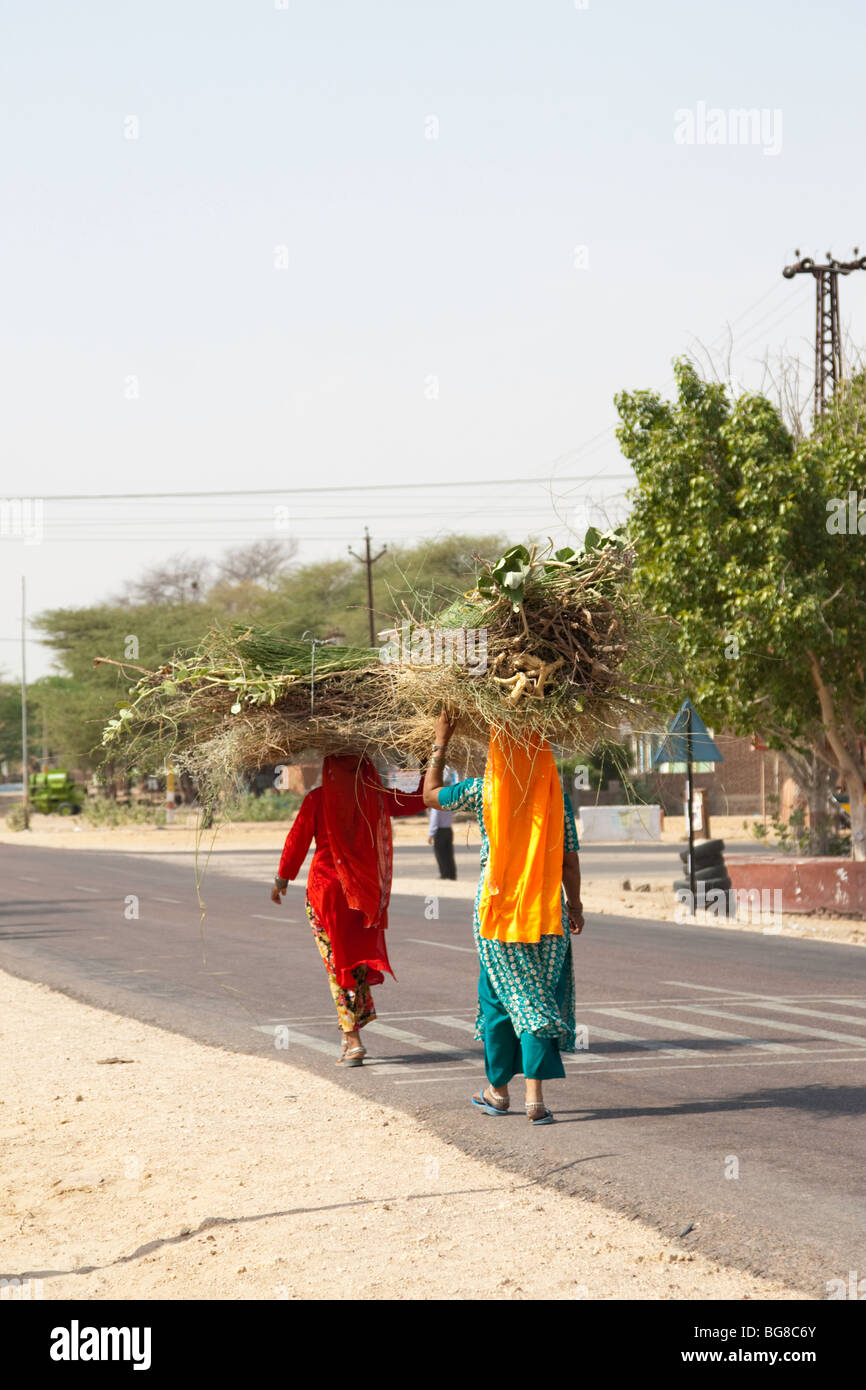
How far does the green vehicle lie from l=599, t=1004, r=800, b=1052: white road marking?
55712 millimetres

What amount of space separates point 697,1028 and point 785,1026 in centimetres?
58

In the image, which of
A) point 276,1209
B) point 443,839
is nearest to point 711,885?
point 443,839

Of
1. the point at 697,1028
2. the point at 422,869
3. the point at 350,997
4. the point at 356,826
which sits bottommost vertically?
the point at 422,869

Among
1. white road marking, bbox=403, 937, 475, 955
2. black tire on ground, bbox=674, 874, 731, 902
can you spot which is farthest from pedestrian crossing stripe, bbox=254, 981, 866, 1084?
black tire on ground, bbox=674, 874, 731, 902

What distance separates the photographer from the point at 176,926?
17.5m

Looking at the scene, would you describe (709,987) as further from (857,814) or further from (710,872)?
(710,872)

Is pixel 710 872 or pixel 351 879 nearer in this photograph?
pixel 351 879

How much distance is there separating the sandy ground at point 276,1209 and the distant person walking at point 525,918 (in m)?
0.35

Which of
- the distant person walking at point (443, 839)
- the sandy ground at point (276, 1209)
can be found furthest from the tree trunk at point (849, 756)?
the sandy ground at point (276, 1209)

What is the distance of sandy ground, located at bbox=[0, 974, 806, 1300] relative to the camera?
4.68 m

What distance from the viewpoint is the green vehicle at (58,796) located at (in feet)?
209

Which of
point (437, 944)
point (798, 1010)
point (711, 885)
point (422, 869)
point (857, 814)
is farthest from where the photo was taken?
point (422, 869)

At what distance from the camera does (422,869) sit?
28.7 meters

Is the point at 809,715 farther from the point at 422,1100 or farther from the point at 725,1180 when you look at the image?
the point at 725,1180
